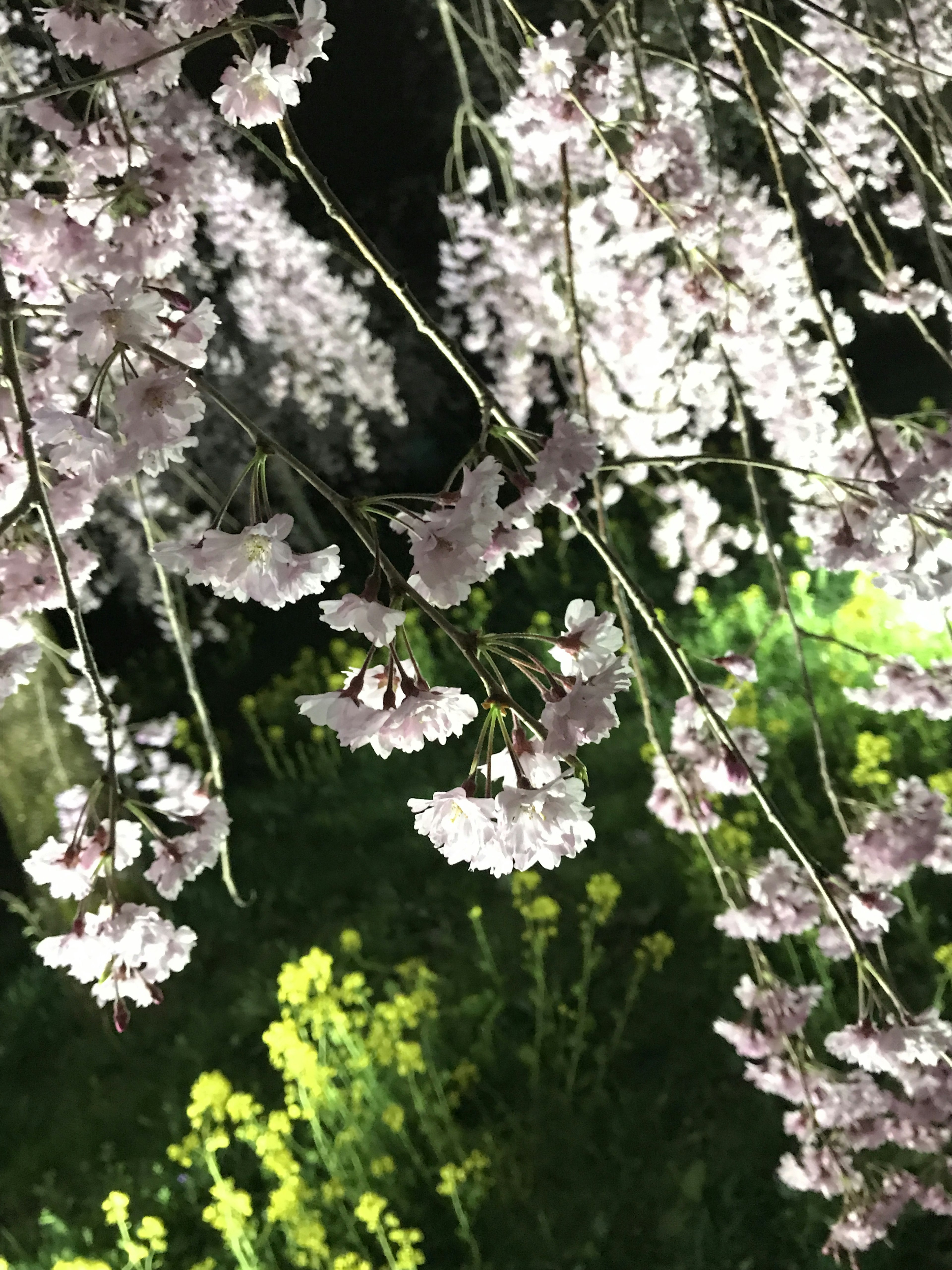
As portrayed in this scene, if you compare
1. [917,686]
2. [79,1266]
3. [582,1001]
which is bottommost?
[582,1001]

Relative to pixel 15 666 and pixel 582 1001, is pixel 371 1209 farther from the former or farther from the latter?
pixel 15 666

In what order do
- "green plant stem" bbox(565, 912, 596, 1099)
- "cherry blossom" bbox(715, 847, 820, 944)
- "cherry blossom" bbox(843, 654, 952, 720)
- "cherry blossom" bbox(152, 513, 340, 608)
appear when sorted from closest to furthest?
"cherry blossom" bbox(152, 513, 340, 608) < "cherry blossom" bbox(715, 847, 820, 944) < "cherry blossom" bbox(843, 654, 952, 720) < "green plant stem" bbox(565, 912, 596, 1099)

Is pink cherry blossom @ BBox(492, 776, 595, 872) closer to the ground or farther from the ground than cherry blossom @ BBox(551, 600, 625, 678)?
closer to the ground

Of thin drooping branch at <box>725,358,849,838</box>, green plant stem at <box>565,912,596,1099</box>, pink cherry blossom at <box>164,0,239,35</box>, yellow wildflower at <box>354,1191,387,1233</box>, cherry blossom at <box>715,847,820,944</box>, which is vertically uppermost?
pink cherry blossom at <box>164,0,239,35</box>

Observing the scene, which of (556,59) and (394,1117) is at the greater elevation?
(556,59)

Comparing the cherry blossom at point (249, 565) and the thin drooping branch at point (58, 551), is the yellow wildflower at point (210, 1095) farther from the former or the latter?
the cherry blossom at point (249, 565)

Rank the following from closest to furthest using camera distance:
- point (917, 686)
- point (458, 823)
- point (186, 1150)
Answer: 1. point (458, 823)
2. point (917, 686)
3. point (186, 1150)

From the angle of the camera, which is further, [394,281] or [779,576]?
[779,576]

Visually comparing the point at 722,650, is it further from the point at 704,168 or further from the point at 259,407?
the point at 259,407

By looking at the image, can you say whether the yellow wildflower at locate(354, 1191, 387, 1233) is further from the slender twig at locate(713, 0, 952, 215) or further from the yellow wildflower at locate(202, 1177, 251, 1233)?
the slender twig at locate(713, 0, 952, 215)

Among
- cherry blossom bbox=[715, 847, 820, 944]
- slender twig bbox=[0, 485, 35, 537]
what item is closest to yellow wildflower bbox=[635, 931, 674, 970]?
cherry blossom bbox=[715, 847, 820, 944]

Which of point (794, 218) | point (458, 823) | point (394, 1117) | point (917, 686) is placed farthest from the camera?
point (394, 1117)

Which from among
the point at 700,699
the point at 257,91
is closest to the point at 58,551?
the point at 257,91

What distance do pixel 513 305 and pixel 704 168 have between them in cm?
263
